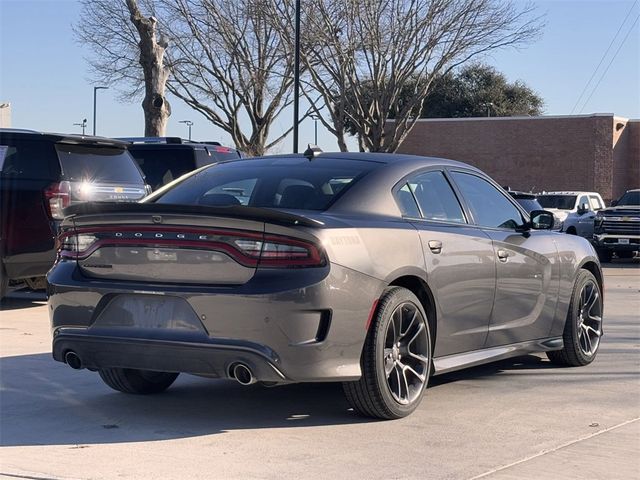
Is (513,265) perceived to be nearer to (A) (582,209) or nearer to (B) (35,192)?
(B) (35,192)

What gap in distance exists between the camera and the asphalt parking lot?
503cm

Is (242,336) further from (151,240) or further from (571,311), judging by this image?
(571,311)

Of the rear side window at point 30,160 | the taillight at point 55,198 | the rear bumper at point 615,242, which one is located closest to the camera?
the taillight at point 55,198

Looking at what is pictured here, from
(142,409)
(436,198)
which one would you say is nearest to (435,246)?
(436,198)

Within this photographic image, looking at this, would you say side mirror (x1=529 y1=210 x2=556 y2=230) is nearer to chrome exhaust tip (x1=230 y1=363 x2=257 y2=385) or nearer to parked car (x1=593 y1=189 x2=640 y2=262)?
chrome exhaust tip (x1=230 y1=363 x2=257 y2=385)

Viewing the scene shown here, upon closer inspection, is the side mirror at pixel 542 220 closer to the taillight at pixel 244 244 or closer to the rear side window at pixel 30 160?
the taillight at pixel 244 244

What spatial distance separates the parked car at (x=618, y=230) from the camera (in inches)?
937

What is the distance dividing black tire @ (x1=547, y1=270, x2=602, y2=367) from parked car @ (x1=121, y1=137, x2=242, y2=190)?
309 inches

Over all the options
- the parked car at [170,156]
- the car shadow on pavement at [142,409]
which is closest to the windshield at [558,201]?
the parked car at [170,156]

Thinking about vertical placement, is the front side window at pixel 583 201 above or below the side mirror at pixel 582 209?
above

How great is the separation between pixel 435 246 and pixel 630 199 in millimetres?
20877

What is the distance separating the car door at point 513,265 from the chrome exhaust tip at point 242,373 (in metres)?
2.14

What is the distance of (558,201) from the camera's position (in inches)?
1074

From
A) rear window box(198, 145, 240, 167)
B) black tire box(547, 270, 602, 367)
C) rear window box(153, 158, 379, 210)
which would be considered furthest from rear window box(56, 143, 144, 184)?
black tire box(547, 270, 602, 367)
